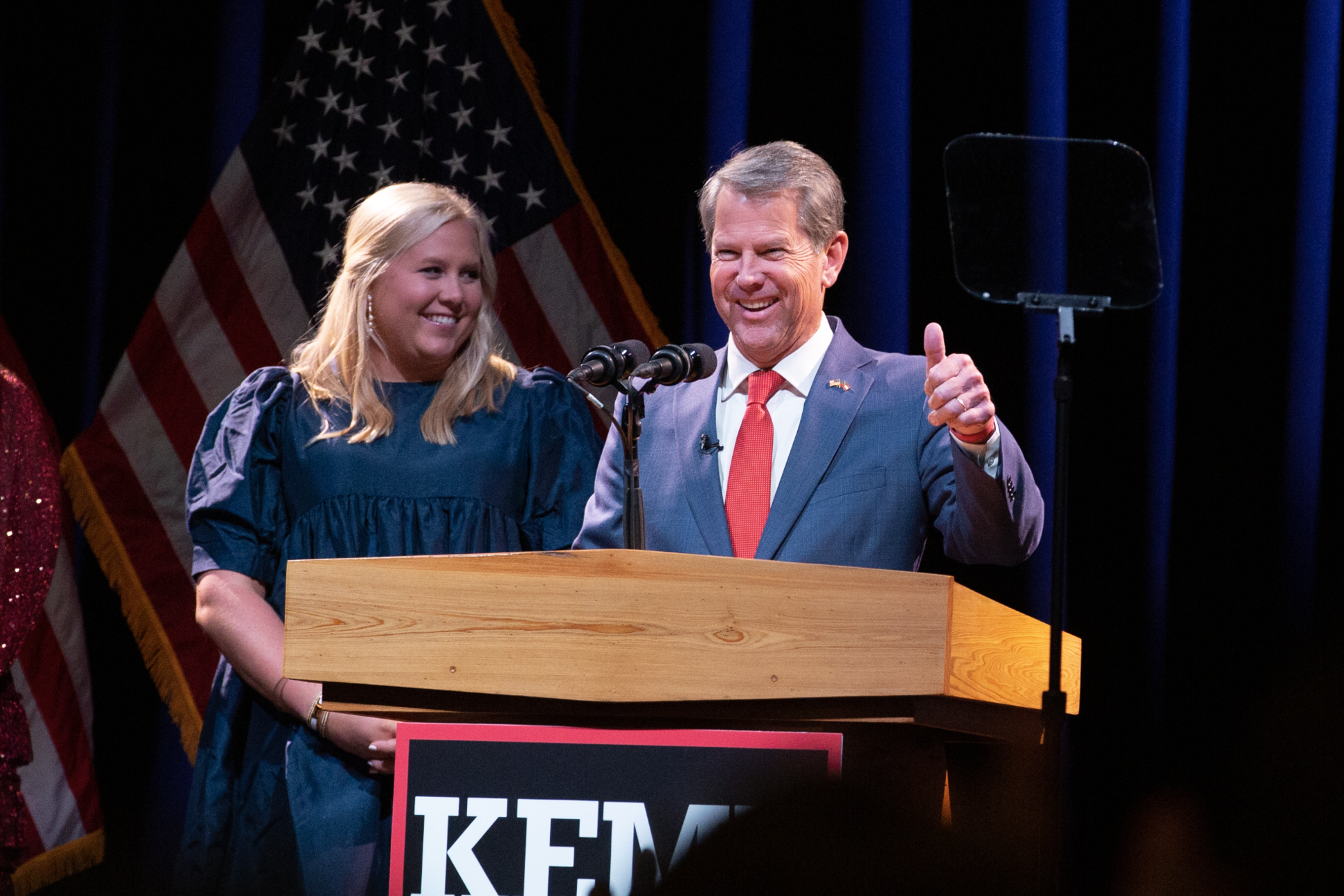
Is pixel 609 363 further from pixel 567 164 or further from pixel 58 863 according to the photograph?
pixel 58 863

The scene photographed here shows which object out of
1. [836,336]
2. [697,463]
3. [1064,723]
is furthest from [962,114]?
[1064,723]

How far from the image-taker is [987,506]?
182 cm

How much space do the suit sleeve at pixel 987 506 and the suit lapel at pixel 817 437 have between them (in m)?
0.15

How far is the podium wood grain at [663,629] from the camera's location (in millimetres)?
1456

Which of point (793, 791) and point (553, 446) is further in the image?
point (553, 446)

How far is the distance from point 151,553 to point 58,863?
776mm

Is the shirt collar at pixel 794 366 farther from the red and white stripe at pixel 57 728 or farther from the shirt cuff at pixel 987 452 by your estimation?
the red and white stripe at pixel 57 728

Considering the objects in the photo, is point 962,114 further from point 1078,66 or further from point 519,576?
point 519,576

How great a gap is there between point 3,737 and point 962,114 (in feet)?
7.34

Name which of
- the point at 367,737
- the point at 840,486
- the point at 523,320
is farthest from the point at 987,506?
the point at 523,320

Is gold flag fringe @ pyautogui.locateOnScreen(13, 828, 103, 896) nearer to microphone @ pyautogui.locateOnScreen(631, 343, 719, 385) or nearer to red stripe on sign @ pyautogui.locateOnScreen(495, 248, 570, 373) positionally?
red stripe on sign @ pyautogui.locateOnScreen(495, 248, 570, 373)

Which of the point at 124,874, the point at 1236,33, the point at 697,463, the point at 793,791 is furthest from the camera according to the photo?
the point at 124,874

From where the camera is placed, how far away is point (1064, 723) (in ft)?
4.99

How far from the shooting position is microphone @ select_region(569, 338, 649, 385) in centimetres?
169
